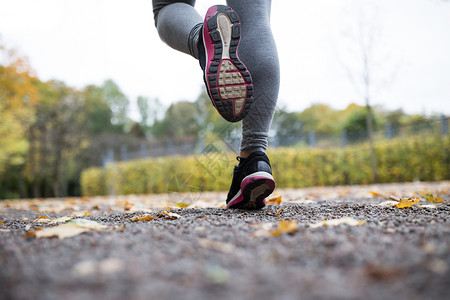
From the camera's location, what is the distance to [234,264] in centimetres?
64

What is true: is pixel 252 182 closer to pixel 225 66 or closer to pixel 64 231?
pixel 225 66

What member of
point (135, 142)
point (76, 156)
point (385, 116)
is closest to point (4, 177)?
→ point (76, 156)

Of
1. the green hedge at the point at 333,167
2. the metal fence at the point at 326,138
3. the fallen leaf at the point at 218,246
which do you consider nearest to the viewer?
the fallen leaf at the point at 218,246

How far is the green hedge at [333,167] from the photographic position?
22.8 ft

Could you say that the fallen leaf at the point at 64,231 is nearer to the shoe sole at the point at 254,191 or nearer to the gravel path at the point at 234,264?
the gravel path at the point at 234,264

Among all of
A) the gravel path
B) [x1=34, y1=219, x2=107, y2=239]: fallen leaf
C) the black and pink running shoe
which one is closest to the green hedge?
the black and pink running shoe

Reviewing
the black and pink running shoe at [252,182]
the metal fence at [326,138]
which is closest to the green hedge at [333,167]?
the metal fence at [326,138]

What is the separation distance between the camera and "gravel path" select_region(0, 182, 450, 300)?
53 centimetres

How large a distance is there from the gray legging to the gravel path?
58 centimetres

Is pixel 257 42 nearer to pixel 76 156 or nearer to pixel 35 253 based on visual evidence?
pixel 35 253

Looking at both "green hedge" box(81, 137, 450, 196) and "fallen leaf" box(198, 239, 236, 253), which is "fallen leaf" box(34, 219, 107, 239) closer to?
"fallen leaf" box(198, 239, 236, 253)

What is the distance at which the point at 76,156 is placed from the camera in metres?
14.2

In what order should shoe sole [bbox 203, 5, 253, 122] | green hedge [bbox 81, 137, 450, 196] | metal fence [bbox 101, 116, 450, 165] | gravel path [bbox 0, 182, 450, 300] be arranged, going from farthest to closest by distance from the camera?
metal fence [bbox 101, 116, 450, 165], green hedge [bbox 81, 137, 450, 196], shoe sole [bbox 203, 5, 253, 122], gravel path [bbox 0, 182, 450, 300]

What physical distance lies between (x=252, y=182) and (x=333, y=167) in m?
6.76
